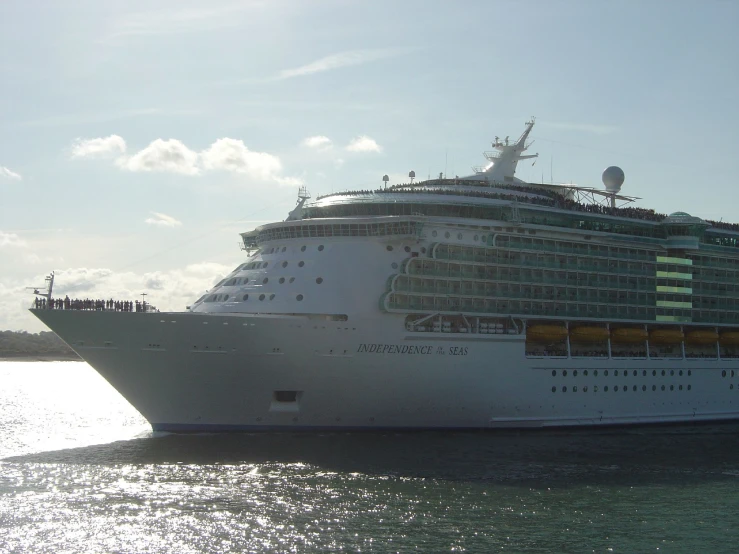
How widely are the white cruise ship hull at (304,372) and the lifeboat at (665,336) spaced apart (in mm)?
8962

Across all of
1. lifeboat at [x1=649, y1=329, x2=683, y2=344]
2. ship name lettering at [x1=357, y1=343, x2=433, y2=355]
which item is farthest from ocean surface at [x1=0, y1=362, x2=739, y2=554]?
lifeboat at [x1=649, y1=329, x2=683, y2=344]

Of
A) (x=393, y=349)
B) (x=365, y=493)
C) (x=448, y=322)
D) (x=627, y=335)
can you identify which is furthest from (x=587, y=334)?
(x=365, y=493)

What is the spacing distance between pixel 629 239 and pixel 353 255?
672 inches

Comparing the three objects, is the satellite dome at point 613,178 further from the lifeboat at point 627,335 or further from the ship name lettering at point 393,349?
the ship name lettering at point 393,349

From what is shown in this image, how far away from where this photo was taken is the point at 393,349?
3541cm

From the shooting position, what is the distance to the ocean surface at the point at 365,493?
72.5 ft

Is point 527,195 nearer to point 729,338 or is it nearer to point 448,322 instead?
point 448,322

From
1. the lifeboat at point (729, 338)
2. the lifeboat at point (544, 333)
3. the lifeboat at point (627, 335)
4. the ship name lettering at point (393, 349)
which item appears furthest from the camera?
the lifeboat at point (729, 338)

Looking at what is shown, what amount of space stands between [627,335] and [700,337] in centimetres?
603

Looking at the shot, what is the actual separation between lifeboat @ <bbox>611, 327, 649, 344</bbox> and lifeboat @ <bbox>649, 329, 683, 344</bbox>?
111 cm

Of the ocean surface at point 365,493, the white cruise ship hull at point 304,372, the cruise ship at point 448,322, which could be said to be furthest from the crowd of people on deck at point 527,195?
the ocean surface at point 365,493

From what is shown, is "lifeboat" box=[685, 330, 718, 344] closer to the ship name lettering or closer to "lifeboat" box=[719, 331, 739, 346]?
"lifeboat" box=[719, 331, 739, 346]

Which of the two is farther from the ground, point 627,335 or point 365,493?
point 627,335

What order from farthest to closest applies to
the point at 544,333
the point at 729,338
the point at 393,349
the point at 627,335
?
the point at 729,338 → the point at 627,335 → the point at 544,333 → the point at 393,349
